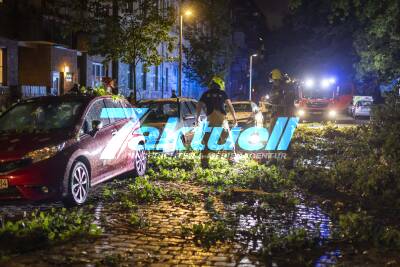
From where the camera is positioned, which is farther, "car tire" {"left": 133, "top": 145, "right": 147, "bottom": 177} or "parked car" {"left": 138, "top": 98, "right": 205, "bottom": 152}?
"parked car" {"left": 138, "top": 98, "right": 205, "bottom": 152}

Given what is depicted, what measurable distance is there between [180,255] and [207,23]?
44.3 m

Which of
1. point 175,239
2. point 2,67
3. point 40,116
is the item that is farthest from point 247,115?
point 175,239

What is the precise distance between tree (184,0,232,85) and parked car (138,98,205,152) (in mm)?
28965

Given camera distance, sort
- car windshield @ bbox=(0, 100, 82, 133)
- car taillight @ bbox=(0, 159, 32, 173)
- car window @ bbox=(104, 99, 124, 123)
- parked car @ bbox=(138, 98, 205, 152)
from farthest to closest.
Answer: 1. parked car @ bbox=(138, 98, 205, 152)
2. car window @ bbox=(104, 99, 124, 123)
3. car windshield @ bbox=(0, 100, 82, 133)
4. car taillight @ bbox=(0, 159, 32, 173)

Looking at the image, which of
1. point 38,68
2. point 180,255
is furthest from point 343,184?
point 38,68

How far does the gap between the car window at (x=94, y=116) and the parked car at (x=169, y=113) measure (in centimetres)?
496

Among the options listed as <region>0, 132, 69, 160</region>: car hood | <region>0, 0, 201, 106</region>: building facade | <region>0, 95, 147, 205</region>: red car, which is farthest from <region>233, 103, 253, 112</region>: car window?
<region>0, 132, 69, 160</region>: car hood

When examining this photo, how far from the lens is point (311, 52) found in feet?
200

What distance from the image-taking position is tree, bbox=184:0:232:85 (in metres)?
45.3

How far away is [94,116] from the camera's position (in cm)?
981

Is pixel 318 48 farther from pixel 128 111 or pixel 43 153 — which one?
pixel 43 153

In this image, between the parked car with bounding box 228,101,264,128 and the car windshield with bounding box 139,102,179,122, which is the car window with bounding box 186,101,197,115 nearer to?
the car windshield with bounding box 139,102,179,122

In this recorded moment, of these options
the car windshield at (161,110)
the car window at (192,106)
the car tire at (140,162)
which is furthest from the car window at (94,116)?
the car window at (192,106)

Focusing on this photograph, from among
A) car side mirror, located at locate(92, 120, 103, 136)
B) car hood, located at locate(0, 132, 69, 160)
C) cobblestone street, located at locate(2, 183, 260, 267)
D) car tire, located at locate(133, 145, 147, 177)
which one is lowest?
cobblestone street, located at locate(2, 183, 260, 267)
